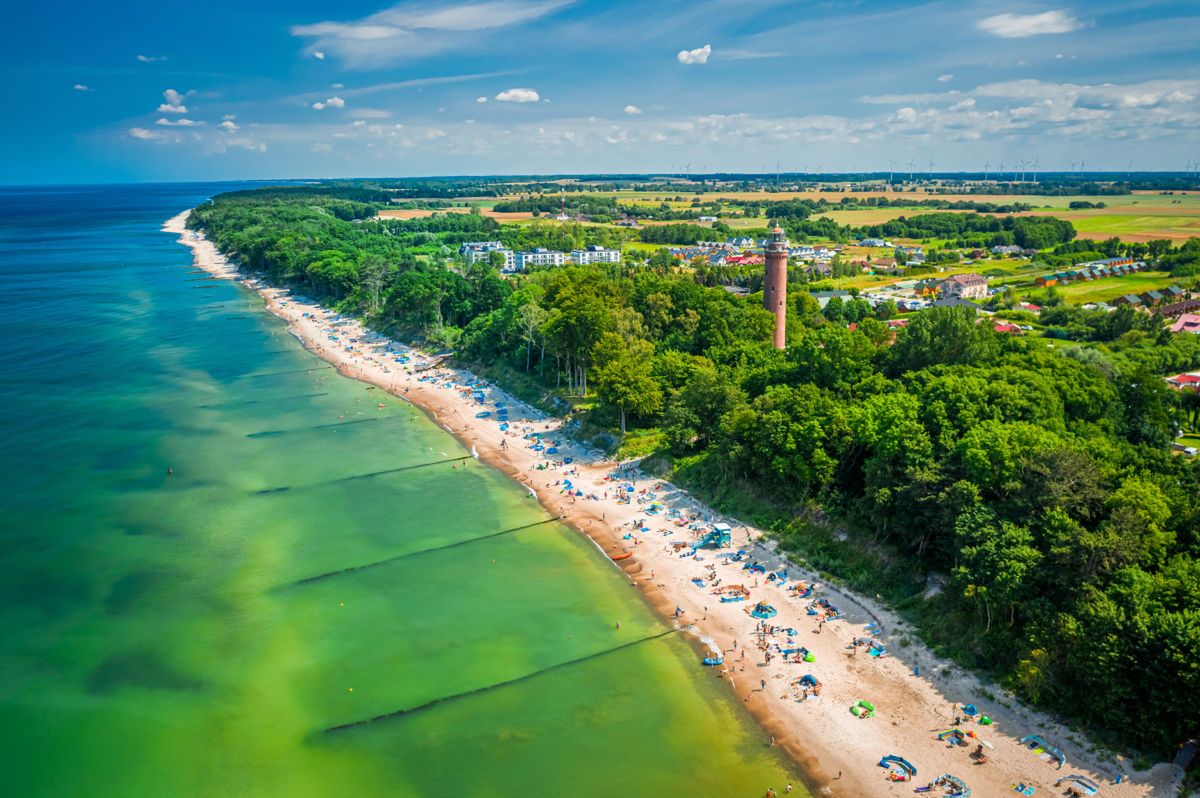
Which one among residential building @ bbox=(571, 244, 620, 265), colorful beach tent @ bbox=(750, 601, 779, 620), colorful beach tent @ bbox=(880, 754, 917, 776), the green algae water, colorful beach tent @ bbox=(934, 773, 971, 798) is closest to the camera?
colorful beach tent @ bbox=(934, 773, 971, 798)

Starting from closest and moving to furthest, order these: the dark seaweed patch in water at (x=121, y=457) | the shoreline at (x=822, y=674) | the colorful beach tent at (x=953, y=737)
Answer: the shoreline at (x=822, y=674)
the colorful beach tent at (x=953, y=737)
the dark seaweed patch in water at (x=121, y=457)

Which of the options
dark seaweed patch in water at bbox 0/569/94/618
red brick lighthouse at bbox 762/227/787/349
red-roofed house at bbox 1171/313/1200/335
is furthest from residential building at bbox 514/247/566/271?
dark seaweed patch in water at bbox 0/569/94/618

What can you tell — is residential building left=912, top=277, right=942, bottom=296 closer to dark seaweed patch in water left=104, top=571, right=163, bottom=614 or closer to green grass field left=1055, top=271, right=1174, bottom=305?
green grass field left=1055, top=271, right=1174, bottom=305

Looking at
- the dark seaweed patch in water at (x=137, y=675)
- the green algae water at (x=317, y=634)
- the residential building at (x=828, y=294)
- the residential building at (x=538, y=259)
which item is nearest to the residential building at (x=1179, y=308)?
the residential building at (x=828, y=294)

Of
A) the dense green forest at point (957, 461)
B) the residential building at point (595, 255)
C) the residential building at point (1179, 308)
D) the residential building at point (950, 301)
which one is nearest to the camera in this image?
the dense green forest at point (957, 461)

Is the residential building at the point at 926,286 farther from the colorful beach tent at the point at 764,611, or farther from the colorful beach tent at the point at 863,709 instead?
the colorful beach tent at the point at 863,709

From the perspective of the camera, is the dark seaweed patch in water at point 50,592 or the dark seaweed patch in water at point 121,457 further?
the dark seaweed patch in water at point 121,457
